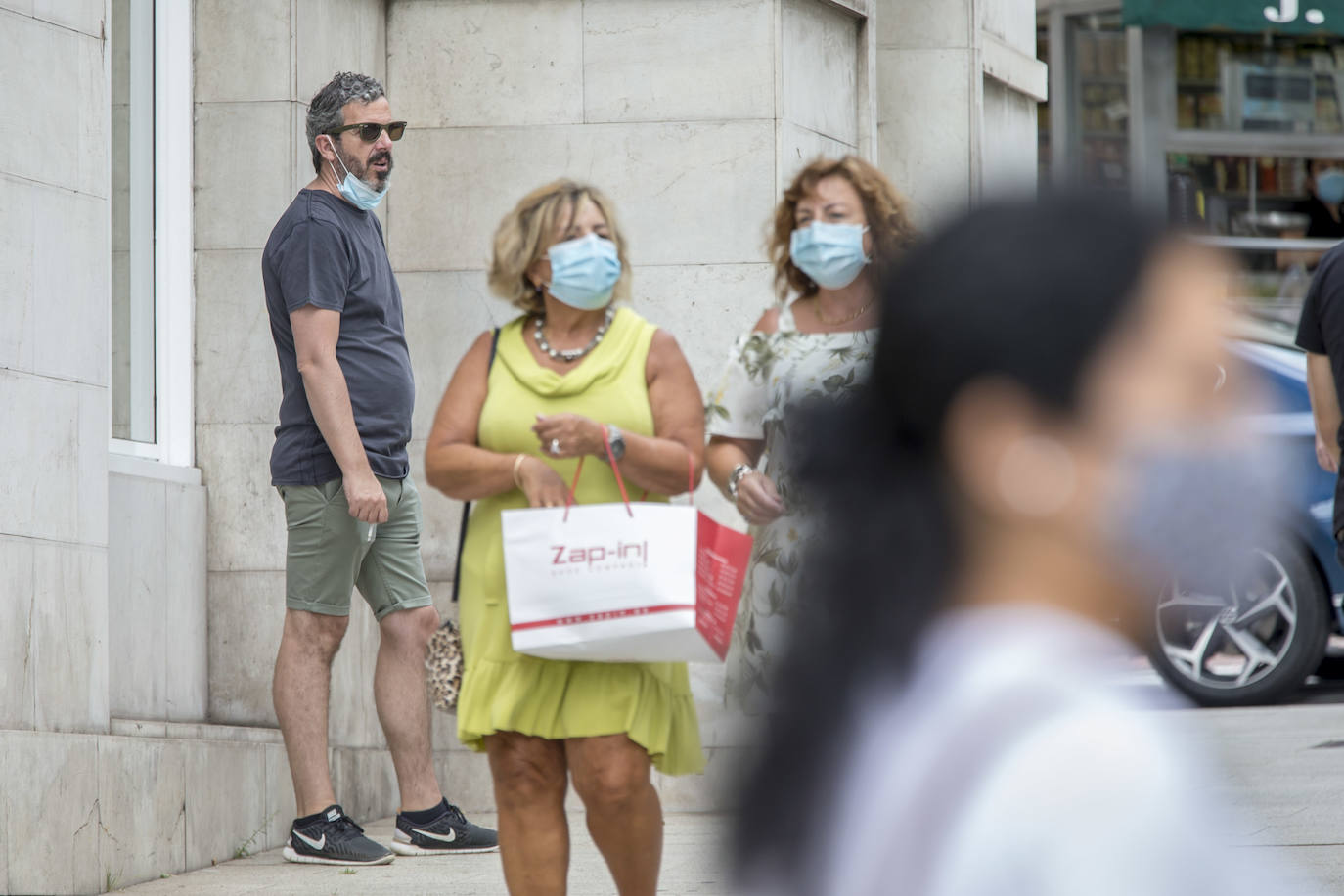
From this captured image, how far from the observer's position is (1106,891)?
4.33ft

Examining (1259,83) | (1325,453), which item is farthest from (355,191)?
(1259,83)

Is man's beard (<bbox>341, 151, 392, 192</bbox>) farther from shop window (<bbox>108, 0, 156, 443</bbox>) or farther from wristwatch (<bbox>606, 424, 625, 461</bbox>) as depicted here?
wristwatch (<bbox>606, 424, 625, 461</bbox>)

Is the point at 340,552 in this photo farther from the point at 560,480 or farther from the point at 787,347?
the point at 787,347

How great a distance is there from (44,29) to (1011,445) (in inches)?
173

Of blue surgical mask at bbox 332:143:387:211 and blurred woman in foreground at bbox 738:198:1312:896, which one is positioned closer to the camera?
blurred woman in foreground at bbox 738:198:1312:896

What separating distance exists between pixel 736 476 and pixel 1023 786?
284cm

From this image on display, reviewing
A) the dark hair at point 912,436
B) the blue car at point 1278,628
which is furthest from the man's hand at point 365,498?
the blue car at point 1278,628

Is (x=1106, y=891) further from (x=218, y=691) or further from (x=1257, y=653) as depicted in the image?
(x=1257, y=653)

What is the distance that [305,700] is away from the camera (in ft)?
19.0

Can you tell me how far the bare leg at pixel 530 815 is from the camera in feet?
13.5

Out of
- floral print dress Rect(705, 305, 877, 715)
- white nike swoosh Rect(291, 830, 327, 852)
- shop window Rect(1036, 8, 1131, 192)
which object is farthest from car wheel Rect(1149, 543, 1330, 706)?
shop window Rect(1036, 8, 1131, 192)

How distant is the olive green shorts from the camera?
18.8ft

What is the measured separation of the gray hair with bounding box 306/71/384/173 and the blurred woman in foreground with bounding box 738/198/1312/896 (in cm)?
447

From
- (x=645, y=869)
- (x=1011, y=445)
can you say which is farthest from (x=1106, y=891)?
(x=645, y=869)
